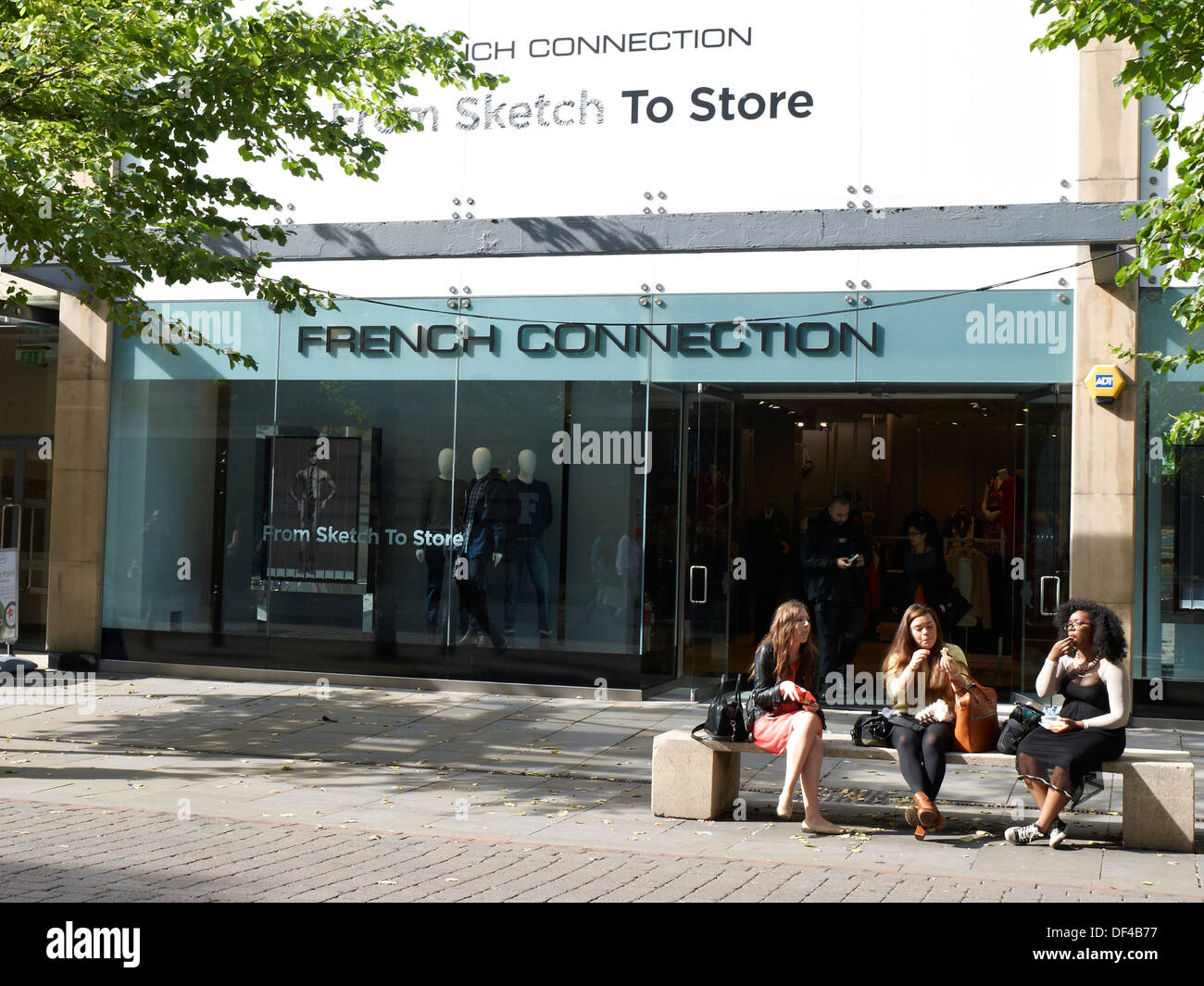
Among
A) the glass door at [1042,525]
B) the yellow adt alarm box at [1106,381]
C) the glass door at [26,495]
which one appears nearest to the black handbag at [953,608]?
the glass door at [1042,525]

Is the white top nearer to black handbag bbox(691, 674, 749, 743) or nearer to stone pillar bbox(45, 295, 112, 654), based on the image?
black handbag bbox(691, 674, 749, 743)

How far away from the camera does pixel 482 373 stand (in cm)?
1250

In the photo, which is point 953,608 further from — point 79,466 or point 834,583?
point 79,466

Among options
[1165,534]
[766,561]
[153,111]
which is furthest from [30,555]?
[1165,534]

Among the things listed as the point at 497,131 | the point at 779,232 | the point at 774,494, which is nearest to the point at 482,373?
the point at 497,131

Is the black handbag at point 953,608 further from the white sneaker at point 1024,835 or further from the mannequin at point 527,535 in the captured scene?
the white sneaker at point 1024,835

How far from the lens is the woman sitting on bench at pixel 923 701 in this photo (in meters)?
7.10

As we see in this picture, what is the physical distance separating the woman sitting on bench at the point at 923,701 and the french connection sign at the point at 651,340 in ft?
14.7

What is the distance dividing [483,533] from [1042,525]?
16.8 ft

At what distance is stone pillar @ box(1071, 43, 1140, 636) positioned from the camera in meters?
10.9

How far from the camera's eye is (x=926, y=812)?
22.9ft

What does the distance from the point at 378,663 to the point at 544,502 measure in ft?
7.52

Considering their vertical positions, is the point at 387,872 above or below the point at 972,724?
below
